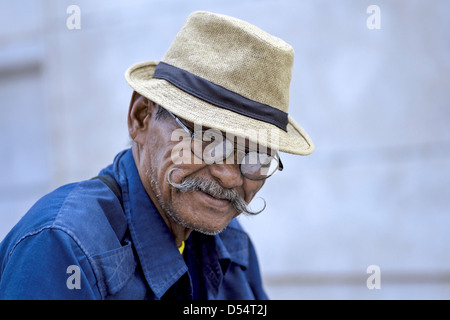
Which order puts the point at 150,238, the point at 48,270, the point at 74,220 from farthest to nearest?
the point at 150,238
the point at 74,220
the point at 48,270

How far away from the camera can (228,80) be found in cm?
184

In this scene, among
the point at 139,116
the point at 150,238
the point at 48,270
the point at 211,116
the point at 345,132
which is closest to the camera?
the point at 48,270

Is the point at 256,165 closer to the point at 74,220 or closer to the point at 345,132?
the point at 74,220

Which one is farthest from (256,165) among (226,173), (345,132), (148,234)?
(345,132)

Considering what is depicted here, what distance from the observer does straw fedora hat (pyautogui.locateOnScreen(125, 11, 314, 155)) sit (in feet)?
5.94

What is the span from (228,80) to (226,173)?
332 millimetres

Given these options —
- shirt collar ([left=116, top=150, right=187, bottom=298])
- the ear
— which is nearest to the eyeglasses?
the ear

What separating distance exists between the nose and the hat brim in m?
0.16

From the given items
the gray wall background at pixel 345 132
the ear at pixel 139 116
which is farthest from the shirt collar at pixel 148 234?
the gray wall background at pixel 345 132

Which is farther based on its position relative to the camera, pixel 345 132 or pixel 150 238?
pixel 345 132

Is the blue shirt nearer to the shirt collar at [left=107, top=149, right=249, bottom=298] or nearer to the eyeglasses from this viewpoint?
the shirt collar at [left=107, top=149, right=249, bottom=298]

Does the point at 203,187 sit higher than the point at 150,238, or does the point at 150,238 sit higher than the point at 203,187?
the point at 203,187

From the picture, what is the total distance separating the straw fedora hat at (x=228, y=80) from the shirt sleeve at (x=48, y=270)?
0.57 metres
